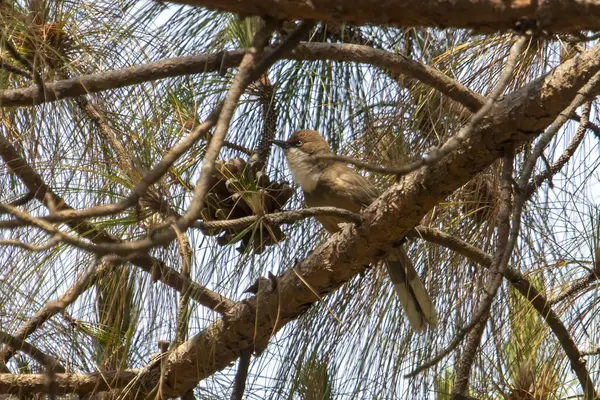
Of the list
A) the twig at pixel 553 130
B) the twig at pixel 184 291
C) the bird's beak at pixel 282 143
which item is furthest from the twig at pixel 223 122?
the bird's beak at pixel 282 143

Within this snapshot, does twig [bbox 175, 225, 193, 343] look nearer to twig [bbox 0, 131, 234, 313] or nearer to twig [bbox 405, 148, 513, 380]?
twig [bbox 0, 131, 234, 313]

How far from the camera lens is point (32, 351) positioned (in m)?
2.38

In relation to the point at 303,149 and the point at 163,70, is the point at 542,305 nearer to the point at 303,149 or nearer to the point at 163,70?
the point at 303,149

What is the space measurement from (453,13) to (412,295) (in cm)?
159

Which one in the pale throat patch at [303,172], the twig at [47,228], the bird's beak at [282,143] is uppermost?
the bird's beak at [282,143]

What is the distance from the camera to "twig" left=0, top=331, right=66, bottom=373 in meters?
2.24

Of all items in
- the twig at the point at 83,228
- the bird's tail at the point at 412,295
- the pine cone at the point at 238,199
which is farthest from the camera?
the bird's tail at the point at 412,295

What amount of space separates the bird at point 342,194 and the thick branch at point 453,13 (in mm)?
1130

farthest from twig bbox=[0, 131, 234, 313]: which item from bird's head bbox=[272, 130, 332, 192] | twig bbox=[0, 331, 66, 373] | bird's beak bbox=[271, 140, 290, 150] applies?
bird's beak bbox=[271, 140, 290, 150]

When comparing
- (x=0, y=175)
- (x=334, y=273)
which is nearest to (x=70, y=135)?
(x=0, y=175)

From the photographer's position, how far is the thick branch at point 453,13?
57.6 inches

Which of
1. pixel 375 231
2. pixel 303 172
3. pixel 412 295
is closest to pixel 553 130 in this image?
pixel 375 231

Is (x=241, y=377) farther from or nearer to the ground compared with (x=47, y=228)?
farther from the ground

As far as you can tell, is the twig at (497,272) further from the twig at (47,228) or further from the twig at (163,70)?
the twig at (47,228)
